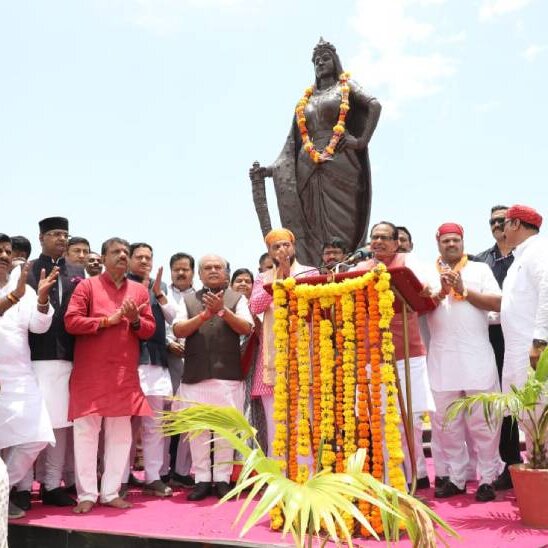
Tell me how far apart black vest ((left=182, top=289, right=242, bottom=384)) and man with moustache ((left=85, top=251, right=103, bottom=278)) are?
1.51m

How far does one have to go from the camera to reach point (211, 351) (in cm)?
519

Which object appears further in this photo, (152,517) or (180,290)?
(180,290)

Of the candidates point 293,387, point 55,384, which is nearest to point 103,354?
point 55,384

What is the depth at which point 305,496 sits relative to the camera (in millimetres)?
2178

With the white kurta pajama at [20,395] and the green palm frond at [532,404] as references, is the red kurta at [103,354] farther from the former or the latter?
the green palm frond at [532,404]

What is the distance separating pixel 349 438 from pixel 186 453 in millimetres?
2500

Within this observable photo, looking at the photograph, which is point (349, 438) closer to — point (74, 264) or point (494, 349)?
point (494, 349)

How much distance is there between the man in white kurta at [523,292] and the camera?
441cm

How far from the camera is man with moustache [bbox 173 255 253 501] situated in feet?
16.6

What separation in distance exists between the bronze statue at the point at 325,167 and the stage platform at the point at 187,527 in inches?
122

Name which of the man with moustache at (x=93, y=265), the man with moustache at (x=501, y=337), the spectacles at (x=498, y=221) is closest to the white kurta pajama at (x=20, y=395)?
the man with moustache at (x=93, y=265)

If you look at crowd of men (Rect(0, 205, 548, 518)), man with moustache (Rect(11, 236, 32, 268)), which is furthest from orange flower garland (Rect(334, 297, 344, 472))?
man with moustache (Rect(11, 236, 32, 268))

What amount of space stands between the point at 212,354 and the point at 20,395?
1.41 meters

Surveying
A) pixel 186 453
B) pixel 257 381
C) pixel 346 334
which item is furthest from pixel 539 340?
pixel 186 453
